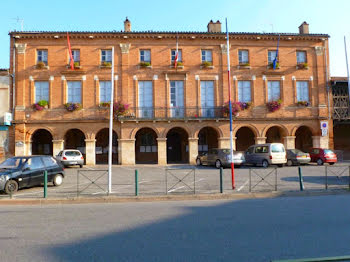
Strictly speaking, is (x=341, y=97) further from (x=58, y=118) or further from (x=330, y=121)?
(x=58, y=118)

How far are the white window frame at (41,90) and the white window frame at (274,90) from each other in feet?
63.2

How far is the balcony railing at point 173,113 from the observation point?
883 inches

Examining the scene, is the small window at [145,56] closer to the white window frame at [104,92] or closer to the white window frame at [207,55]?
the white window frame at [104,92]

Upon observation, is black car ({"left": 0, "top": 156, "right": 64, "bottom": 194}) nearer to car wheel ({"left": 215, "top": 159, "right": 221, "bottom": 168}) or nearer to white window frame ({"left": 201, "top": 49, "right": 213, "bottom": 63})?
car wheel ({"left": 215, "top": 159, "right": 221, "bottom": 168})

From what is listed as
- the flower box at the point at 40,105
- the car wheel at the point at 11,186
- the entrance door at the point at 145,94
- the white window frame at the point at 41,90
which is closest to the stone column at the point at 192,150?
the entrance door at the point at 145,94

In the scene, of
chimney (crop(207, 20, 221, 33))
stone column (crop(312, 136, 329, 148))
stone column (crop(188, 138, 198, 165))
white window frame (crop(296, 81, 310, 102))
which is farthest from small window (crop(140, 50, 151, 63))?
stone column (crop(312, 136, 329, 148))

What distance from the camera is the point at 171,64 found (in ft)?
75.7

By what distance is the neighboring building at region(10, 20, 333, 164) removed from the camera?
72.0ft

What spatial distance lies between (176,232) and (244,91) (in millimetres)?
20258

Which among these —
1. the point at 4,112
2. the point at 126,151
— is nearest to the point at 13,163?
the point at 126,151

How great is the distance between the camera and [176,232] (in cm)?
516

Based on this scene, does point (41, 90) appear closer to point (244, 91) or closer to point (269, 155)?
point (244, 91)

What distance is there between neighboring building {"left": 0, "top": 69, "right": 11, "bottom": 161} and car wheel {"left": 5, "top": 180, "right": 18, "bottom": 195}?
539 inches

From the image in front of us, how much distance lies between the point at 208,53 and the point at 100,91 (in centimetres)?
1008
